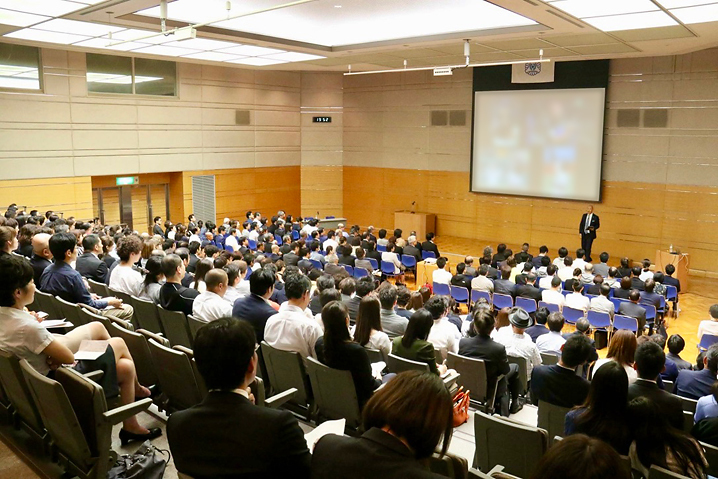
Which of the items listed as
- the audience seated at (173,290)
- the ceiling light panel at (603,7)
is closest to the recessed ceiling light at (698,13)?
the ceiling light panel at (603,7)

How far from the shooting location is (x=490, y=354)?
5289 mm

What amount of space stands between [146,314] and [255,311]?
147cm

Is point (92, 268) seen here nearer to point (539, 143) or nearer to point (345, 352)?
point (345, 352)

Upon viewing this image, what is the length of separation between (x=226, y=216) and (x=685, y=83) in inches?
545

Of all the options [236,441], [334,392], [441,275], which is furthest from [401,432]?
[441,275]

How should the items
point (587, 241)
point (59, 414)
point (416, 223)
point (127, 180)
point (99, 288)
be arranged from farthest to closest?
point (416, 223) < point (127, 180) < point (587, 241) < point (99, 288) < point (59, 414)

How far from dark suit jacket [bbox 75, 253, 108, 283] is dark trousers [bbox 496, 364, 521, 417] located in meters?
5.05

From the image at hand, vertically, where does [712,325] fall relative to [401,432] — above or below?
below

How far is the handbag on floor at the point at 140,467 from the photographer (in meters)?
3.18

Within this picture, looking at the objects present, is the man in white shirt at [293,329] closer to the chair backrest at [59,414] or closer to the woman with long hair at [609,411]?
the chair backrest at [59,414]

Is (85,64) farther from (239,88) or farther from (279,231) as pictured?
(279,231)

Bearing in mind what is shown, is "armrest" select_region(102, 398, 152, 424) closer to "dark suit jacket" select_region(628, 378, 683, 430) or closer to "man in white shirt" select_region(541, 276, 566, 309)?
"dark suit jacket" select_region(628, 378, 683, 430)

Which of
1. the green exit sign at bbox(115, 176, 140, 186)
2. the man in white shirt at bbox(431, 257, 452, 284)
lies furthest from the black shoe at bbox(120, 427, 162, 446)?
the green exit sign at bbox(115, 176, 140, 186)

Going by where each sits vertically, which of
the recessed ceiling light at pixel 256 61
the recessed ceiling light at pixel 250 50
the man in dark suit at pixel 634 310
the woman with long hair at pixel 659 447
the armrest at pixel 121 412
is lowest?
the man in dark suit at pixel 634 310
